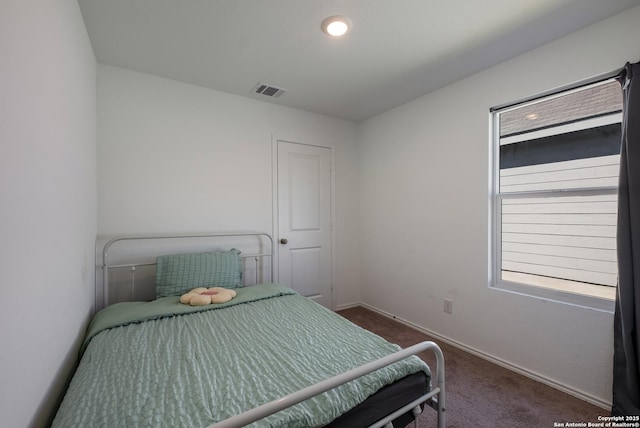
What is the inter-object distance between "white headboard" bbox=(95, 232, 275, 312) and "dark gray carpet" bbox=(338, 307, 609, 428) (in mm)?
2046

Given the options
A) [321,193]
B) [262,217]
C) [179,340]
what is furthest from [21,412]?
[321,193]

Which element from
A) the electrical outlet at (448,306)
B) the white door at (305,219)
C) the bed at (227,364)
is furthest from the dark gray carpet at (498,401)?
the white door at (305,219)

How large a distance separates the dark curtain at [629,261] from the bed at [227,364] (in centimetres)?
123

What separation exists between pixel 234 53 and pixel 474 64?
1.86 metres

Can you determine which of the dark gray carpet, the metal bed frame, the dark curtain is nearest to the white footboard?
the metal bed frame

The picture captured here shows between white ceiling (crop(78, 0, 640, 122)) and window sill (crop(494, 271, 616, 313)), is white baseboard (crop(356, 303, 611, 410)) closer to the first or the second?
window sill (crop(494, 271, 616, 313))

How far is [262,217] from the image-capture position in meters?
2.88

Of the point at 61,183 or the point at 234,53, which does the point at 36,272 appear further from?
the point at 234,53

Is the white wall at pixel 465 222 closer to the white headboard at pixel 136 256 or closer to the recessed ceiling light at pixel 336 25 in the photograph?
the recessed ceiling light at pixel 336 25

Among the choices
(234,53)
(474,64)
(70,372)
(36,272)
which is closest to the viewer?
(36,272)

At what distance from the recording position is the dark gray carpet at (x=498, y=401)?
1594 mm

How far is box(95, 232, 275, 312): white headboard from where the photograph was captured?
83.6 inches

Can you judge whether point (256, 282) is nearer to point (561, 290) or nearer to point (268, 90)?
point (268, 90)

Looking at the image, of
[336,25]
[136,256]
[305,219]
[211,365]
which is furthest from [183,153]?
[211,365]
